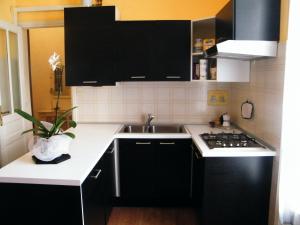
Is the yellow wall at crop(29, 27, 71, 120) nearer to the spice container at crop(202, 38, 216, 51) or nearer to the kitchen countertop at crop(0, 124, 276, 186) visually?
the kitchen countertop at crop(0, 124, 276, 186)

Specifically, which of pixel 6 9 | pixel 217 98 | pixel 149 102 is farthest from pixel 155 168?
pixel 6 9

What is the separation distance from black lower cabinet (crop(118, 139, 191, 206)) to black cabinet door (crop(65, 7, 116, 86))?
2.43 ft

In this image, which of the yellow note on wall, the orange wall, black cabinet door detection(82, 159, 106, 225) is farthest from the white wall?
black cabinet door detection(82, 159, 106, 225)

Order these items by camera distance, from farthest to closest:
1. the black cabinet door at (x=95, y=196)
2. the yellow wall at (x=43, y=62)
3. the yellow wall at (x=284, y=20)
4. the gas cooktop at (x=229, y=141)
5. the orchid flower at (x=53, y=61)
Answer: the yellow wall at (x=43, y=62)
the gas cooktop at (x=229, y=141)
the yellow wall at (x=284, y=20)
the black cabinet door at (x=95, y=196)
the orchid flower at (x=53, y=61)

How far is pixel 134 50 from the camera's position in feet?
8.48

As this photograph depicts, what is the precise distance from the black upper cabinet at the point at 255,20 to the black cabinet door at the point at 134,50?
0.94 m

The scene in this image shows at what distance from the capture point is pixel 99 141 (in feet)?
7.25

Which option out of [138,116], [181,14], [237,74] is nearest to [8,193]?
[138,116]

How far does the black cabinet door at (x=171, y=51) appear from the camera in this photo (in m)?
2.54

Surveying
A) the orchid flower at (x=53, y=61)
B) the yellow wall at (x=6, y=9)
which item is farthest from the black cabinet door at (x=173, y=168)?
the yellow wall at (x=6, y=9)

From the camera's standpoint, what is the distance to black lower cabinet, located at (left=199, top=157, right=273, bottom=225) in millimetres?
1943

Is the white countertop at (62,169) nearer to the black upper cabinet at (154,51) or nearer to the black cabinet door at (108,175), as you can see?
the black cabinet door at (108,175)

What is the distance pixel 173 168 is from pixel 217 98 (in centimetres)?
100

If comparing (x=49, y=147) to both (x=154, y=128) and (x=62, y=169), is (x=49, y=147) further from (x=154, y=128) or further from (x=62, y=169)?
(x=154, y=128)
